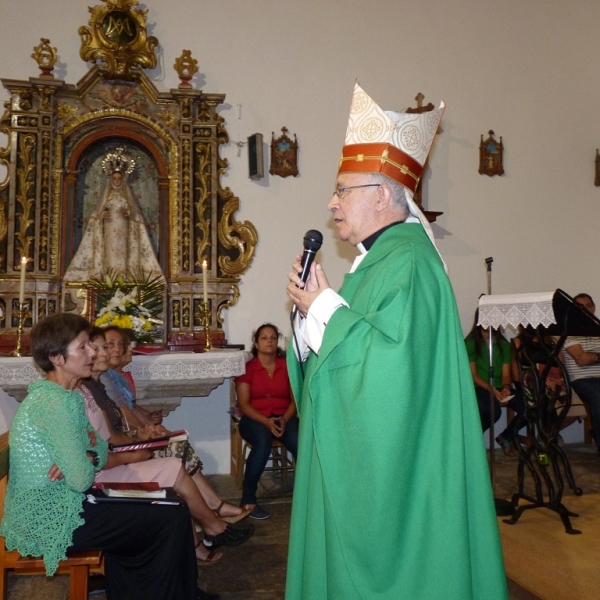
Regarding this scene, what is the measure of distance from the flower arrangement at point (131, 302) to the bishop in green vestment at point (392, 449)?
3.29 metres

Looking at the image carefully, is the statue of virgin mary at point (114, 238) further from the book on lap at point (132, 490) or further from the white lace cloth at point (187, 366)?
the book on lap at point (132, 490)

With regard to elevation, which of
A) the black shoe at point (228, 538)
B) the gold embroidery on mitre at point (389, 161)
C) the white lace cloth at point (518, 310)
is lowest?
the black shoe at point (228, 538)

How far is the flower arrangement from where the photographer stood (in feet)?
16.2

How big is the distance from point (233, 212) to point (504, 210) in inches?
115

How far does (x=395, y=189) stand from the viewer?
209 cm

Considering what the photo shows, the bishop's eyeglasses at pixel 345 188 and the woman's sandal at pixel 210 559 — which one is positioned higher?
the bishop's eyeglasses at pixel 345 188

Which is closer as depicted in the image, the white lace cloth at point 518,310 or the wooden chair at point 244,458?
the white lace cloth at point 518,310

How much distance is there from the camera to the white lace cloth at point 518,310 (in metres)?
3.98

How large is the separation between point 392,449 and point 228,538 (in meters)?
2.29

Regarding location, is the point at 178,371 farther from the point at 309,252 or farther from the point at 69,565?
the point at 309,252

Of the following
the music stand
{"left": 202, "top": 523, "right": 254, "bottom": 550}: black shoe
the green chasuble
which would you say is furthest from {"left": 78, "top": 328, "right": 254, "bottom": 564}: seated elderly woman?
the music stand

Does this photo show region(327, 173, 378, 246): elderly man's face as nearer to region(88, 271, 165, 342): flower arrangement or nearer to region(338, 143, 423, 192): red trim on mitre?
region(338, 143, 423, 192): red trim on mitre

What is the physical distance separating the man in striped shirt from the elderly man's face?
3.79 metres

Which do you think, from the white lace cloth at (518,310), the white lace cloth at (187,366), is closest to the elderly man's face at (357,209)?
the white lace cloth at (518,310)
